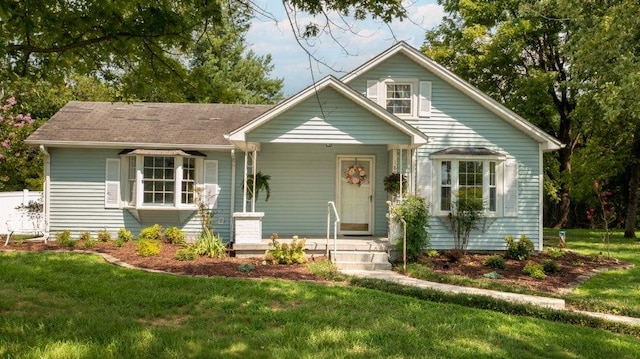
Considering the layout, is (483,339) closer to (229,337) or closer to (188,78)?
(229,337)

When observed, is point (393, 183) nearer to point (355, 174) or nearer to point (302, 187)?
point (355, 174)

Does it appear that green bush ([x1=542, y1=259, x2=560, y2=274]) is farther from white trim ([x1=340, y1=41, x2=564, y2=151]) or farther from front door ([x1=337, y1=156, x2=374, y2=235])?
front door ([x1=337, y1=156, x2=374, y2=235])

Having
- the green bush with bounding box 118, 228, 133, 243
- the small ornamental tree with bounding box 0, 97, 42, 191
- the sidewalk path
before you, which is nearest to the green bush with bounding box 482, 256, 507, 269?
the sidewalk path

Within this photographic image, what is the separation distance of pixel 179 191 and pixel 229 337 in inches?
344

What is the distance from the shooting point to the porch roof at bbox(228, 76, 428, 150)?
1095cm

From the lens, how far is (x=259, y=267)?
958 cm

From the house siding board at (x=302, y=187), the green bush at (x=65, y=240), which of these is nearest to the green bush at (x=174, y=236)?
the house siding board at (x=302, y=187)

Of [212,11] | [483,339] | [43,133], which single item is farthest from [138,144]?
[483,339]

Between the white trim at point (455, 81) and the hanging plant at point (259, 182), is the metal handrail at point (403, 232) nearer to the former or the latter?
the hanging plant at point (259, 182)

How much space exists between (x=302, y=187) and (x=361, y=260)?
11.2 ft

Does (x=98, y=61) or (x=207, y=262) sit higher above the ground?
(x=98, y=61)

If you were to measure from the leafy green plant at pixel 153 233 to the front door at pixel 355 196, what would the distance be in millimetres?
4952

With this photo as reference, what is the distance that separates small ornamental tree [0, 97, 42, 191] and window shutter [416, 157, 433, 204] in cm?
1627

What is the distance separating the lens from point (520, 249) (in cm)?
1202
